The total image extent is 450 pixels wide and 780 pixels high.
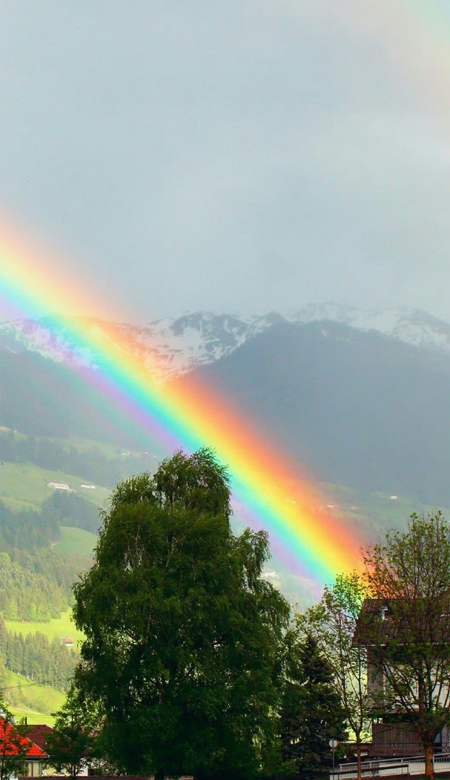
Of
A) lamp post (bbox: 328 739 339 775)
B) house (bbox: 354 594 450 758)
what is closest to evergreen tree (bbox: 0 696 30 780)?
lamp post (bbox: 328 739 339 775)

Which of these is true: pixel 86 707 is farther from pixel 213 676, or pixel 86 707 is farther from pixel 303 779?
pixel 303 779

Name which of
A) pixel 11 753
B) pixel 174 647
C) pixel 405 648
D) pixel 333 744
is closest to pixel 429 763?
pixel 405 648

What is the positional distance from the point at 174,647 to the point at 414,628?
1374 cm

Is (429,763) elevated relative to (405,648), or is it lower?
lower

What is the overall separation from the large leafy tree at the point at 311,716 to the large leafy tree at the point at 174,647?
5725 millimetres

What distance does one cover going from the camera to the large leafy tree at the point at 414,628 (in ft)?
180

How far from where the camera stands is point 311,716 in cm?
6253

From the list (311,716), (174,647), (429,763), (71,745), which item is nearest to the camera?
(174,647)

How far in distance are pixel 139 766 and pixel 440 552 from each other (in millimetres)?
20500

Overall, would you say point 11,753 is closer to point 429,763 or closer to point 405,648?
point 405,648

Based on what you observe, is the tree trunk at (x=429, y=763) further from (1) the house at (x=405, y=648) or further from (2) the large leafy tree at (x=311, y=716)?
(2) the large leafy tree at (x=311, y=716)

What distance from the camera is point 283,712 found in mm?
62219

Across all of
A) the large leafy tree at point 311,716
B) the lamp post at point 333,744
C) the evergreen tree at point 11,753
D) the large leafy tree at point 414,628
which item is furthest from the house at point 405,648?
the evergreen tree at point 11,753

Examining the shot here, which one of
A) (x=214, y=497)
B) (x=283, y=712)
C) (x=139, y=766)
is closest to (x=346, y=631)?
(x=283, y=712)
